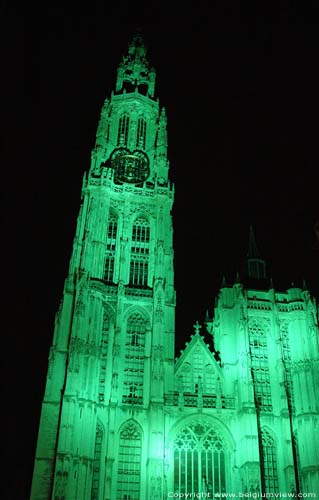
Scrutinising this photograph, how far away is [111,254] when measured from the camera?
141ft

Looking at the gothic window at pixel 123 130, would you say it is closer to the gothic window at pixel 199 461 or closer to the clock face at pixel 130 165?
the clock face at pixel 130 165

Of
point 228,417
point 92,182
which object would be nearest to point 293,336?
point 228,417

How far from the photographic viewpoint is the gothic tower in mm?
32938

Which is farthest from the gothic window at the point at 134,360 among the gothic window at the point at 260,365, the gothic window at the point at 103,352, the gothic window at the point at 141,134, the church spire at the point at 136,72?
the church spire at the point at 136,72

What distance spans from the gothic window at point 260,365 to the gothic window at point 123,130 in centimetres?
2223

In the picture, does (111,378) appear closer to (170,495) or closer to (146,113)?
(170,495)

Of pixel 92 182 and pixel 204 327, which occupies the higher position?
pixel 92 182

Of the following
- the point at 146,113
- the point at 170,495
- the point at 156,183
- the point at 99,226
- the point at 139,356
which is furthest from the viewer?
the point at 146,113

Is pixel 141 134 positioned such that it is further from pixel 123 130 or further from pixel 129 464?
pixel 129 464

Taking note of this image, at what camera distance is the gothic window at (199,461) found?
33.7 meters

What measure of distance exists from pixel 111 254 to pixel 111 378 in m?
10.9

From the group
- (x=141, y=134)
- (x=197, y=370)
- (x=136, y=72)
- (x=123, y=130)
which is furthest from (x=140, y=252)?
(x=136, y=72)

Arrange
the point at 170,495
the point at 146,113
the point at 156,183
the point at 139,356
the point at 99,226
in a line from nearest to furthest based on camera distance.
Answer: the point at 170,495, the point at 139,356, the point at 99,226, the point at 156,183, the point at 146,113

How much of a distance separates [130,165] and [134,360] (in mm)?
19315
